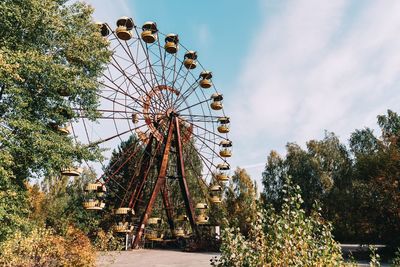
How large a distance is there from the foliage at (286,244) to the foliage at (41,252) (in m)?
6.40

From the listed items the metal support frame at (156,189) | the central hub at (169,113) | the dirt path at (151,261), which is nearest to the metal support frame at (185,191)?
the metal support frame at (156,189)

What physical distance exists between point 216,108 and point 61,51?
45.3 feet

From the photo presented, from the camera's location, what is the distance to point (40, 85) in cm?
1110

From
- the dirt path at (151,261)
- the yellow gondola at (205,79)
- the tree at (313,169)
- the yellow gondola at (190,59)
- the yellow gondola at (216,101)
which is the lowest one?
the dirt path at (151,261)

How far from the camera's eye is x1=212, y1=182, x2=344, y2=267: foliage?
3717mm

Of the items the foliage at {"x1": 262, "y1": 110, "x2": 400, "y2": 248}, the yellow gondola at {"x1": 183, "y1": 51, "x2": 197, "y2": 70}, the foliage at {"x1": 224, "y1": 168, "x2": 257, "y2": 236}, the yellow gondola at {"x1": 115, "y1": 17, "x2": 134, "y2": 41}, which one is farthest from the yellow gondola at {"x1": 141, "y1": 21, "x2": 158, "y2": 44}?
the foliage at {"x1": 224, "y1": 168, "x2": 257, "y2": 236}

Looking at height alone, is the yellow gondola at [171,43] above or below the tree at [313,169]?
above

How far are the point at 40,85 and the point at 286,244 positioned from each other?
1021 centimetres

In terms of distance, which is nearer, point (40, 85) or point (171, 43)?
point (40, 85)

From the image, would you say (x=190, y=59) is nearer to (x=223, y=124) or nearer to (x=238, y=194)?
(x=223, y=124)

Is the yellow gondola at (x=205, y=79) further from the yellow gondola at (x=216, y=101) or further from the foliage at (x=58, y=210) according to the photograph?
the foliage at (x=58, y=210)

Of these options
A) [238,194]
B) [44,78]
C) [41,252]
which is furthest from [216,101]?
[41,252]

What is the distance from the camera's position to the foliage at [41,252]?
8.34 m

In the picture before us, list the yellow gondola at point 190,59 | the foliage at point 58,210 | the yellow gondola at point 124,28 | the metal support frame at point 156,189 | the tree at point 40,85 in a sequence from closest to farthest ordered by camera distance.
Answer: the tree at point 40,85
the yellow gondola at point 124,28
the metal support frame at point 156,189
the yellow gondola at point 190,59
the foliage at point 58,210
